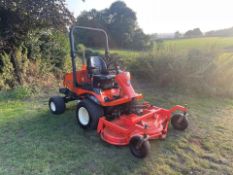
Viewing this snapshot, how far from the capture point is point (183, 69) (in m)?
6.67

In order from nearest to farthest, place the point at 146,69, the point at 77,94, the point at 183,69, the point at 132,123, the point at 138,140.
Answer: the point at 138,140 → the point at 132,123 → the point at 77,94 → the point at 183,69 → the point at 146,69

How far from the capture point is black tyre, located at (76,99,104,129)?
12.1 ft

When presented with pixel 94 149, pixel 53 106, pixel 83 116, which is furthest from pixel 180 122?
pixel 53 106

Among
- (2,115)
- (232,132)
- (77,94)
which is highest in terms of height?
(77,94)

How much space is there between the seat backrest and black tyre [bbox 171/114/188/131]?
144cm

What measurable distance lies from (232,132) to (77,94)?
2776 millimetres

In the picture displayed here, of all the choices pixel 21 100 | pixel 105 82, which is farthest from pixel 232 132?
pixel 21 100

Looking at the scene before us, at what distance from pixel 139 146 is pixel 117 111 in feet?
2.86

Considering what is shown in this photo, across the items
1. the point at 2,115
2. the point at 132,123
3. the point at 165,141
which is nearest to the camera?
the point at 132,123

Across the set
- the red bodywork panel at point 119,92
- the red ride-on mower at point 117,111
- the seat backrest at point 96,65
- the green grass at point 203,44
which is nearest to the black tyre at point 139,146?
the red ride-on mower at point 117,111

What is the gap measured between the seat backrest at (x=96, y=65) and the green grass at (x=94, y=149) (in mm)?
1032

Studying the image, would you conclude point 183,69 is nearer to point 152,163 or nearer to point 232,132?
point 232,132

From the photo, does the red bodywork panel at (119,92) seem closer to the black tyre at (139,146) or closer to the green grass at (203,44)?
the black tyre at (139,146)

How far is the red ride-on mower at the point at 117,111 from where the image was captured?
Result: 321 cm
